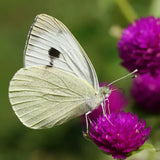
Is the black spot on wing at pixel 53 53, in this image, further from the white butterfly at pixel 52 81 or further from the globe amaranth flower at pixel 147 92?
the globe amaranth flower at pixel 147 92

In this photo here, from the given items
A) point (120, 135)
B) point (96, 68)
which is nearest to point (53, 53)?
point (120, 135)

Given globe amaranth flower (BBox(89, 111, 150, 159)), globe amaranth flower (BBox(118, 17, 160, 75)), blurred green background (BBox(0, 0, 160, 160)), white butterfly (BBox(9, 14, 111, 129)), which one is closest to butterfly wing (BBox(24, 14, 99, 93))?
white butterfly (BBox(9, 14, 111, 129))

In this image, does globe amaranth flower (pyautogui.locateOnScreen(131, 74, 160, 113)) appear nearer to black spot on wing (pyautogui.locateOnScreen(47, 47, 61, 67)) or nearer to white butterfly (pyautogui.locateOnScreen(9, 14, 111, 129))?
white butterfly (pyautogui.locateOnScreen(9, 14, 111, 129))

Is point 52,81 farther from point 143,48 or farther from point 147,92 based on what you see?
point 147,92

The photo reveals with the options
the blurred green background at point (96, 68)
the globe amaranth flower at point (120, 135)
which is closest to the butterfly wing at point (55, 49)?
the globe amaranth flower at point (120, 135)

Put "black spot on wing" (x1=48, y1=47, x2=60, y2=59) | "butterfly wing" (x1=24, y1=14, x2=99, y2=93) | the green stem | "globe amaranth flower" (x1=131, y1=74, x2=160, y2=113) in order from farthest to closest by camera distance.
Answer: the green stem → "globe amaranth flower" (x1=131, y1=74, x2=160, y2=113) → "black spot on wing" (x1=48, y1=47, x2=60, y2=59) → "butterfly wing" (x1=24, y1=14, x2=99, y2=93)

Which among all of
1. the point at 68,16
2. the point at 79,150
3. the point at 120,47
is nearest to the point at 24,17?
the point at 68,16
